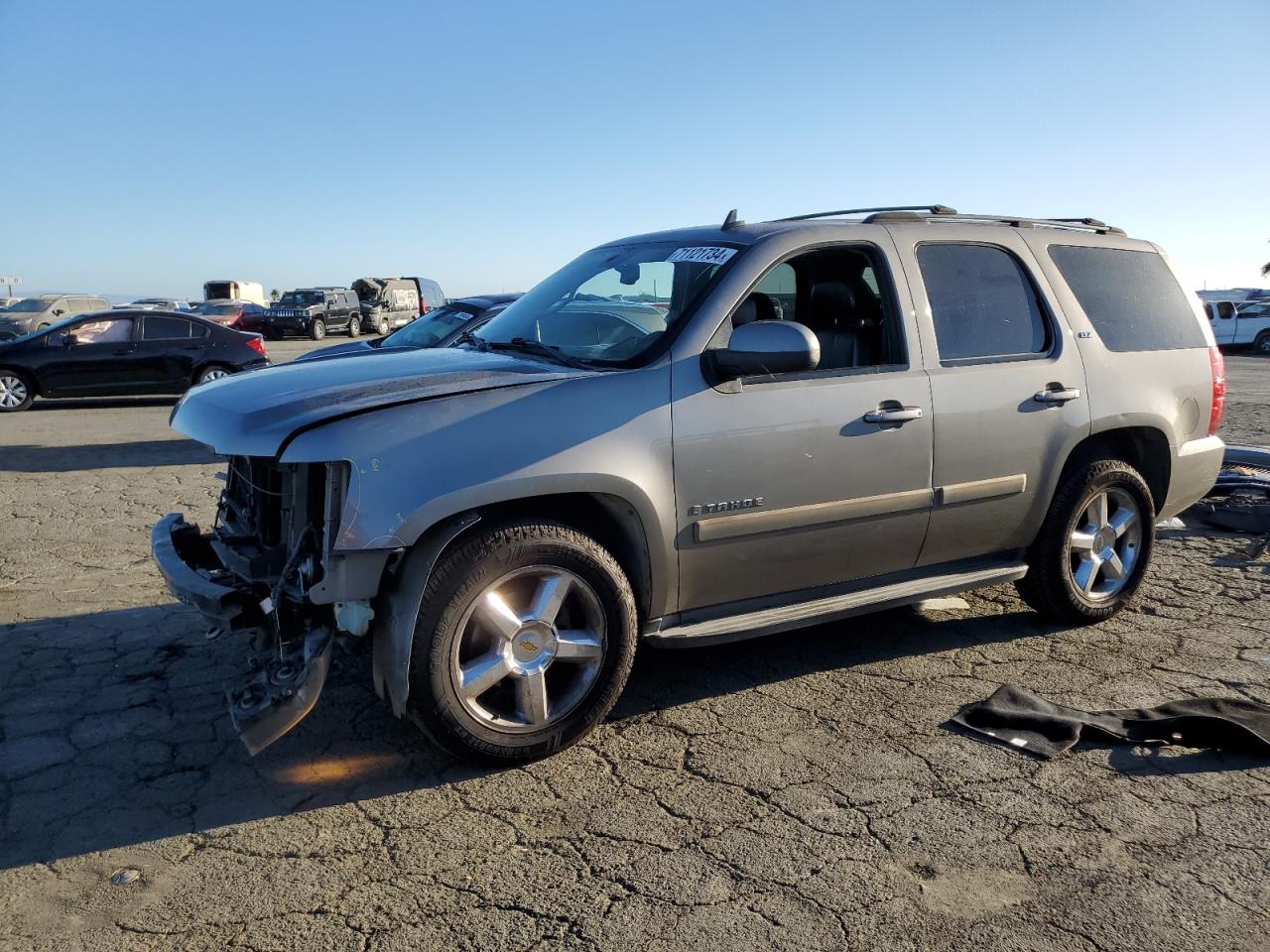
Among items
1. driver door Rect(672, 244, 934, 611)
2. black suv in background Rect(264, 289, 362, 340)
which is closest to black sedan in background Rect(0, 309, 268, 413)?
driver door Rect(672, 244, 934, 611)

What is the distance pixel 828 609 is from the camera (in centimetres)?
418

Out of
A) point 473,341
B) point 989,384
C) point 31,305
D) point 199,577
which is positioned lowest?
point 199,577

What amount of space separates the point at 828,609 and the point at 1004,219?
7.37 feet

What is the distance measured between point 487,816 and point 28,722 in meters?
1.96

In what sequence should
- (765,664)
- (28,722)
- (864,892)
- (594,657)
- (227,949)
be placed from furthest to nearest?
(765,664)
(28,722)
(594,657)
(864,892)
(227,949)

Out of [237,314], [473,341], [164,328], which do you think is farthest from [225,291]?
[473,341]

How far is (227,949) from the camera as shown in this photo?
2.63m

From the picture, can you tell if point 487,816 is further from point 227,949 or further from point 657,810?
point 227,949

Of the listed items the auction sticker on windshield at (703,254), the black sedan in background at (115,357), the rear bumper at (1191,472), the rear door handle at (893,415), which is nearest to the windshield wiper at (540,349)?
the auction sticker on windshield at (703,254)

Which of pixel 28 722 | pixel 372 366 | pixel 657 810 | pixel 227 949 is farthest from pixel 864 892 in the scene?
pixel 28 722

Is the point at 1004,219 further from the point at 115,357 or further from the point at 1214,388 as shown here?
the point at 115,357

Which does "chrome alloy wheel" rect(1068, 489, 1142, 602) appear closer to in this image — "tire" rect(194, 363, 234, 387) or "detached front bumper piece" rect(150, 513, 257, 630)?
"detached front bumper piece" rect(150, 513, 257, 630)

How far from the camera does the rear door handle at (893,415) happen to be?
4.18 m

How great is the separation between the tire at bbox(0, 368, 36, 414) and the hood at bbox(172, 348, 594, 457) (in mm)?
12245
